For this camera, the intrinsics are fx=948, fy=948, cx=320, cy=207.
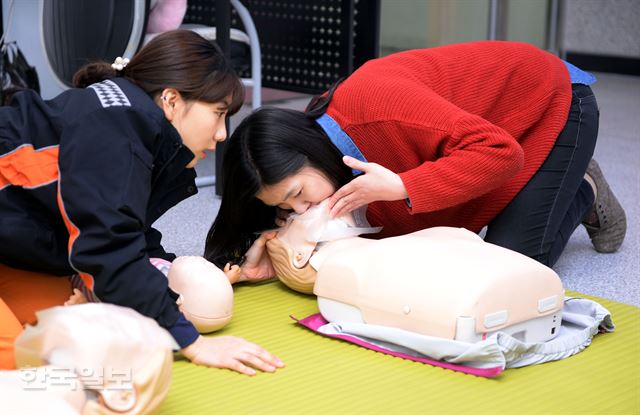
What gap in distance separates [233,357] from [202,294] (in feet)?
0.49

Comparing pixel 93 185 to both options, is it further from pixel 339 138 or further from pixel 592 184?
pixel 592 184

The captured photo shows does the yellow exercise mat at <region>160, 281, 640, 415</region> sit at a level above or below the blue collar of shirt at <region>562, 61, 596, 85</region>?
below

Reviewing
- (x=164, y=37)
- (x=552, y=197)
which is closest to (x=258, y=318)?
(x=164, y=37)

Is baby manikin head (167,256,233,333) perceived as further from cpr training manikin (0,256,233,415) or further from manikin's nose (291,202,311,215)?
cpr training manikin (0,256,233,415)

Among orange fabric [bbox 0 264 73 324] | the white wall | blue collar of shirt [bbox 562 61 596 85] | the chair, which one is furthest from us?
the white wall

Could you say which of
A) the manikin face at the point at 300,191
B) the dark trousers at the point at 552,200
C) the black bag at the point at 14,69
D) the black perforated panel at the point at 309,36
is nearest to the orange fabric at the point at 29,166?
the manikin face at the point at 300,191

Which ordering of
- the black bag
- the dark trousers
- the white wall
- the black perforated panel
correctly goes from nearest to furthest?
the dark trousers
the black bag
the black perforated panel
the white wall

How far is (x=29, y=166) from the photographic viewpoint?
133 cm

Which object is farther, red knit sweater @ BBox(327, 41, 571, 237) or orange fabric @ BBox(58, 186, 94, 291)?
red knit sweater @ BBox(327, 41, 571, 237)

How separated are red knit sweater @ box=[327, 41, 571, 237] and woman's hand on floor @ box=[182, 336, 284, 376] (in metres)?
0.39

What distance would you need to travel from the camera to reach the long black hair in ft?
5.20

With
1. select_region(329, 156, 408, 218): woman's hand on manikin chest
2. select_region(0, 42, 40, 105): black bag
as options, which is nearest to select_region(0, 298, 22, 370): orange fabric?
select_region(329, 156, 408, 218): woman's hand on manikin chest

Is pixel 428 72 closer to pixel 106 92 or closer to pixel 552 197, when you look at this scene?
pixel 552 197

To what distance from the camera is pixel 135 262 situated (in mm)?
1260
